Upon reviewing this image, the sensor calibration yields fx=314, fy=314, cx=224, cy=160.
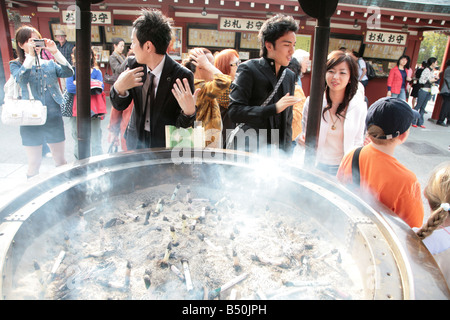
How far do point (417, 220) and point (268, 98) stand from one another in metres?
1.27

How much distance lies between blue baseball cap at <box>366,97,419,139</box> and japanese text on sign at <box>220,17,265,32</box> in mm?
7595

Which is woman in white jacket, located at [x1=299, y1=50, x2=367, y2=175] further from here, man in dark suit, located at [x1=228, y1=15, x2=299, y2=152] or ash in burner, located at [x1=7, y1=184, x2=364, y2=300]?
ash in burner, located at [x1=7, y1=184, x2=364, y2=300]

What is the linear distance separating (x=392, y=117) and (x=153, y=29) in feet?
5.19

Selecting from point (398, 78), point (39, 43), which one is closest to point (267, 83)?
point (39, 43)

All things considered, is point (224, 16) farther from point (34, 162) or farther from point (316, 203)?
point (316, 203)

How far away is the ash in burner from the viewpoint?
140 centimetres

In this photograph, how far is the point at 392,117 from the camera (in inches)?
66.4

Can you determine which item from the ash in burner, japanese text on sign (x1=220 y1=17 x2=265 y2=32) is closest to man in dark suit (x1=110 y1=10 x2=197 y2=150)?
the ash in burner

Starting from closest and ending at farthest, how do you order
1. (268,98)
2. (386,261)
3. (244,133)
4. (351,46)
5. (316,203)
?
1. (386,261)
2. (316,203)
3. (268,98)
4. (244,133)
5. (351,46)

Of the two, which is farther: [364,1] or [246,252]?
[364,1]

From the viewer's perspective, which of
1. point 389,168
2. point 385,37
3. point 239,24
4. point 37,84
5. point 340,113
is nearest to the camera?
point 389,168

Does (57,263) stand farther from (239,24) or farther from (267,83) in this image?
(239,24)

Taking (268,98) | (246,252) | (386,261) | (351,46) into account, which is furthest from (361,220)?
(351,46)

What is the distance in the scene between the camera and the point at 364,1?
7.86m
